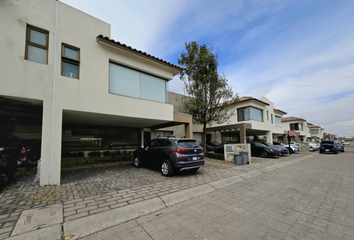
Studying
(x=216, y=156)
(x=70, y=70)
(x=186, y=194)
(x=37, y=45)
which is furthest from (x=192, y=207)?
(x=216, y=156)

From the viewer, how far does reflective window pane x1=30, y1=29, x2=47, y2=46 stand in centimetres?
595

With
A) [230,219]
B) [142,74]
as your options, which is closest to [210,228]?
[230,219]

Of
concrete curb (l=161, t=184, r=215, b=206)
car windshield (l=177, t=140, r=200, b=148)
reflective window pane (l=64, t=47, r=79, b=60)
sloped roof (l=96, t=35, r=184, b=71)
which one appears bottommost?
concrete curb (l=161, t=184, r=215, b=206)

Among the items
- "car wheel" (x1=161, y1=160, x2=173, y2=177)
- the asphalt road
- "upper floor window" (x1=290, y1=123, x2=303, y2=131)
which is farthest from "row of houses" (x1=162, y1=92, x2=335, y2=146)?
"upper floor window" (x1=290, y1=123, x2=303, y2=131)

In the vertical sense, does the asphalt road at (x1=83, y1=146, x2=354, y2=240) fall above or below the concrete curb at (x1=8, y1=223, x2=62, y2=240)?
below

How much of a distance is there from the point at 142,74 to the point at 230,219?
7.45 m

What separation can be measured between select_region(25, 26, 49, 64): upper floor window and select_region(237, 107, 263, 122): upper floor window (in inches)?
712

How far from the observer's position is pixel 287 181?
6.82 m

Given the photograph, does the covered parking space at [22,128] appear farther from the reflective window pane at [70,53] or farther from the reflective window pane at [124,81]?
the reflective window pane at [124,81]

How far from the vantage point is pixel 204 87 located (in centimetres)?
1306

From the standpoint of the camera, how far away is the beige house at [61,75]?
5523 mm

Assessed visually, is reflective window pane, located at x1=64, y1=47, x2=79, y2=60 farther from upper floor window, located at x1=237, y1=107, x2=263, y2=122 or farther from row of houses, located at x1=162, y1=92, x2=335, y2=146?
upper floor window, located at x1=237, y1=107, x2=263, y2=122

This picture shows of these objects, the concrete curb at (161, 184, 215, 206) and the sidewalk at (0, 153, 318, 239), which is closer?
the sidewalk at (0, 153, 318, 239)

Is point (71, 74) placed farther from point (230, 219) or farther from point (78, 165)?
point (230, 219)
